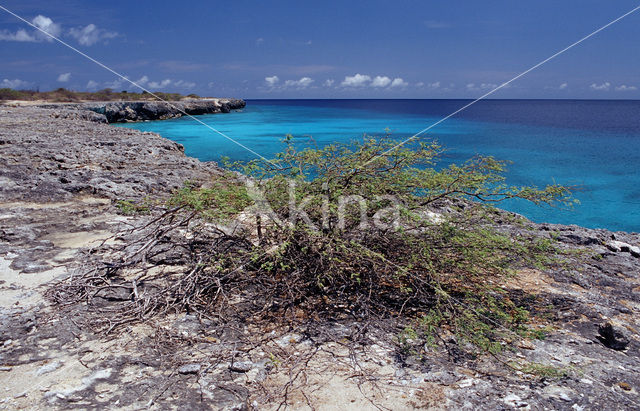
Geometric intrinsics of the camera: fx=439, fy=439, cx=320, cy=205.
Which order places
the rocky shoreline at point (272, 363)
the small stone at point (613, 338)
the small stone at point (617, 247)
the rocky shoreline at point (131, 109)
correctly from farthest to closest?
the rocky shoreline at point (131, 109) < the small stone at point (617, 247) < the small stone at point (613, 338) < the rocky shoreline at point (272, 363)

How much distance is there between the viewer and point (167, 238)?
532cm

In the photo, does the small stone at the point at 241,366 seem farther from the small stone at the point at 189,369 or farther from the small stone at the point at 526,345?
the small stone at the point at 526,345

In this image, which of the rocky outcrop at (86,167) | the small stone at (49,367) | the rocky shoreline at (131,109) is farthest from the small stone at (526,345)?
the rocky shoreline at (131,109)

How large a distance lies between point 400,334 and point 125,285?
270 cm

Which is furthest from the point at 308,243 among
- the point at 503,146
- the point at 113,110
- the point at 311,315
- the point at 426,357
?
the point at 113,110

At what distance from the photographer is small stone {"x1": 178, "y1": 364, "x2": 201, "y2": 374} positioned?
3.12 m

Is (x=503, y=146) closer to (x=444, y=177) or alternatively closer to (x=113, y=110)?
(x=444, y=177)

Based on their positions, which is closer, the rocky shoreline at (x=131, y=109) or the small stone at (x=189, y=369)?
the small stone at (x=189, y=369)

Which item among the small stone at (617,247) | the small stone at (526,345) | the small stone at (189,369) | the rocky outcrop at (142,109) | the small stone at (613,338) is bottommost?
the small stone at (617,247)

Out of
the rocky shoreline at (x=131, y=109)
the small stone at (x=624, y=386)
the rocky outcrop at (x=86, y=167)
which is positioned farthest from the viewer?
the rocky shoreline at (x=131, y=109)

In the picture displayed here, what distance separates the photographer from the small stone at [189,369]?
3117 mm

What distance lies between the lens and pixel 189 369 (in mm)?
3135

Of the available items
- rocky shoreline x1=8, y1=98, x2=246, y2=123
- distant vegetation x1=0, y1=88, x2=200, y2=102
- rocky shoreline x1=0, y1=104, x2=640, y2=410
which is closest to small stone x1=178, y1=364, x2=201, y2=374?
rocky shoreline x1=0, y1=104, x2=640, y2=410

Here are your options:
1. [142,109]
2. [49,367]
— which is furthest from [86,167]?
[142,109]
